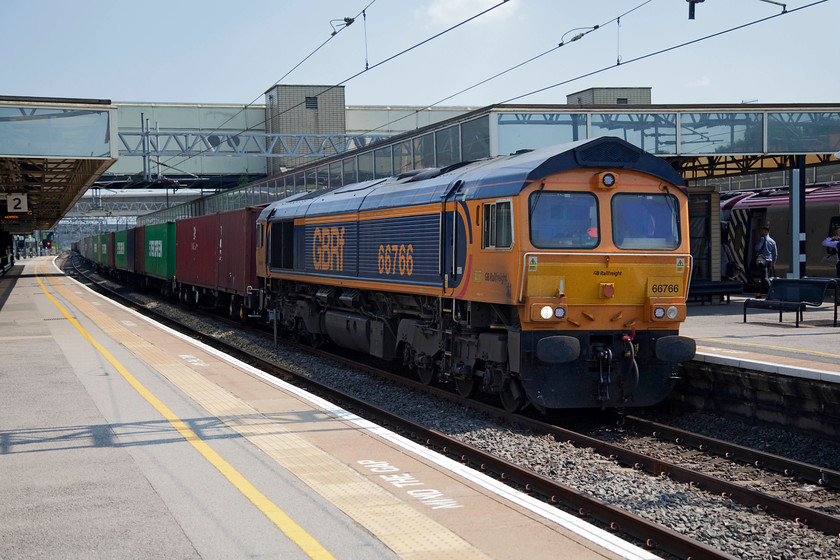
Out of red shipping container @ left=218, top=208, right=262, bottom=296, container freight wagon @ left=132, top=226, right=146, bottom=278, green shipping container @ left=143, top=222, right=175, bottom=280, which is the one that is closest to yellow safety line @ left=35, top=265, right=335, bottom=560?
red shipping container @ left=218, top=208, right=262, bottom=296

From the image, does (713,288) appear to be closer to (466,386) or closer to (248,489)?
(466,386)

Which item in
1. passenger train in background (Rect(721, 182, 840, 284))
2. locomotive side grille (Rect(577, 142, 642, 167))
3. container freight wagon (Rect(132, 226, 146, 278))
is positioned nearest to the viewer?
locomotive side grille (Rect(577, 142, 642, 167))

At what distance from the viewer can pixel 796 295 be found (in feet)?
51.4

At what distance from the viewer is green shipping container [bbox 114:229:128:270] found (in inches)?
1803

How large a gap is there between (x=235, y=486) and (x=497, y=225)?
4.99 m

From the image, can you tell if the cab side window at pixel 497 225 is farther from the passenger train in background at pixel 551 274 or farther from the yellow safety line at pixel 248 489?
the yellow safety line at pixel 248 489

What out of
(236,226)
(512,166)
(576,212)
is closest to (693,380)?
(576,212)

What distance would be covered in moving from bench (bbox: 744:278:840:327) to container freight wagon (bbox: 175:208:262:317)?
12.3m

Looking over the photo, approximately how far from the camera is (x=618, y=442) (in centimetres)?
970

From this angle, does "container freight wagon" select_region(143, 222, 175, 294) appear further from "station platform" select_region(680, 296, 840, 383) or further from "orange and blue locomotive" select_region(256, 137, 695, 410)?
"orange and blue locomotive" select_region(256, 137, 695, 410)

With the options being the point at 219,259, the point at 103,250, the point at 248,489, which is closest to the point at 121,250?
the point at 103,250

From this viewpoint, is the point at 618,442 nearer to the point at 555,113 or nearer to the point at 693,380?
the point at 693,380

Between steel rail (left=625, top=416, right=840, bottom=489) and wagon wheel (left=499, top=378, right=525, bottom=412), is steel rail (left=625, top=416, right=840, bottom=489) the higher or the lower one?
the lower one

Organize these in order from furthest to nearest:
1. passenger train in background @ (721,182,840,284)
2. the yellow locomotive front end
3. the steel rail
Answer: passenger train in background @ (721,182,840,284) → the yellow locomotive front end → the steel rail
